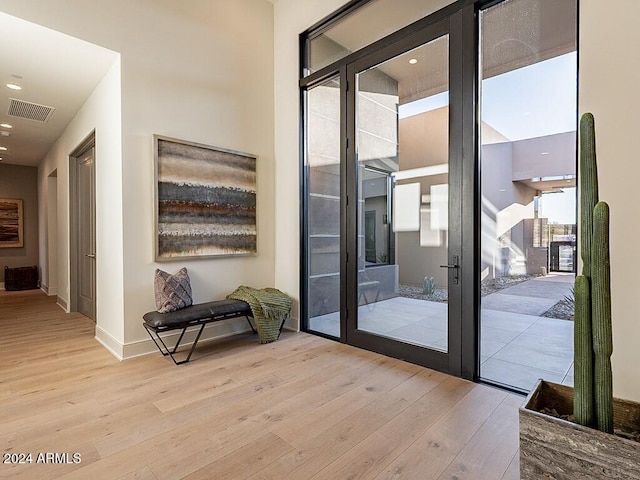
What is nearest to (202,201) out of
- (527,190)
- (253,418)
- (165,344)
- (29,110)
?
(165,344)

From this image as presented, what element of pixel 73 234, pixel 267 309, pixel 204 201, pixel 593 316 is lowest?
pixel 267 309

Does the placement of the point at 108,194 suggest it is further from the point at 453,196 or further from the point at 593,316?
the point at 593,316

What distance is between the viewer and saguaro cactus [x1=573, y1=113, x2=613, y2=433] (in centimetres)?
122

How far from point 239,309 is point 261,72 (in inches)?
115

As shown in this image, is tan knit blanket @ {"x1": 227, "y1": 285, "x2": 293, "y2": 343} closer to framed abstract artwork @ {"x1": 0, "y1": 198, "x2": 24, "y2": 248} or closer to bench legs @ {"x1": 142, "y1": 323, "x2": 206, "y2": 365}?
bench legs @ {"x1": 142, "y1": 323, "x2": 206, "y2": 365}

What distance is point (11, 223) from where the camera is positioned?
7949mm

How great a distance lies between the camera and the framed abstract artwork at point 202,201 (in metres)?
3.39

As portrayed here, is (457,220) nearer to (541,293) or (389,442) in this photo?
(541,293)

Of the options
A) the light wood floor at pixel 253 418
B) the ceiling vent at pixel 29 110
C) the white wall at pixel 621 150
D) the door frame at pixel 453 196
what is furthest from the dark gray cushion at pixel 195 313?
the ceiling vent at pixel 29 110

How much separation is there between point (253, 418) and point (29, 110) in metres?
5.23

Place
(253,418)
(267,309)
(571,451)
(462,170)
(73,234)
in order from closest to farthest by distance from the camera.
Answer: (571,451) < (253,418) < (462,170) < (267,309) < (73,234)

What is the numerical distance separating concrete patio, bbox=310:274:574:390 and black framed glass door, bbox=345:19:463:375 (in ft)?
0.51

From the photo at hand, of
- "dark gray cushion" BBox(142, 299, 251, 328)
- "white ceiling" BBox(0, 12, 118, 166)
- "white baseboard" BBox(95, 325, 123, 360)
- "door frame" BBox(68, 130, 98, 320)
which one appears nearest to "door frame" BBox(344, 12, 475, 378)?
"dark gray cushion" BBox(142, 299, 251, 328)

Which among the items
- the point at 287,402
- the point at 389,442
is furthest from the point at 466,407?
the point at 287,402
